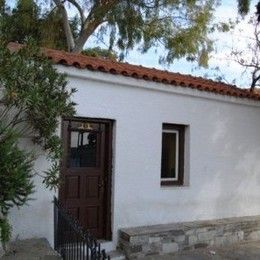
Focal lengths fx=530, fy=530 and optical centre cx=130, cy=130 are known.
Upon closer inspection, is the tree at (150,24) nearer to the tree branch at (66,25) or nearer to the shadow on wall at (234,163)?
the tree branch at (66,25)

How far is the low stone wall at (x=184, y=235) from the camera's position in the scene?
360 inches

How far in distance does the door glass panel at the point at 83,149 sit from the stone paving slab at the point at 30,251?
1.73 meters

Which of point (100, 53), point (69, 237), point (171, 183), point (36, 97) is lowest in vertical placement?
point (69, 237)

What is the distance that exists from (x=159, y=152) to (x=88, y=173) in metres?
1.59

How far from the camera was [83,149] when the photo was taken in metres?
9.20

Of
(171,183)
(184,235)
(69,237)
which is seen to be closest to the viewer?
(69,237)

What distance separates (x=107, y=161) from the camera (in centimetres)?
937

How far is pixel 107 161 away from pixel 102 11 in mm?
12170

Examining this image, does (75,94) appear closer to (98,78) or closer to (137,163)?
(98,78)

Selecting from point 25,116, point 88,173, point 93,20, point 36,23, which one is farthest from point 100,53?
point 25,116

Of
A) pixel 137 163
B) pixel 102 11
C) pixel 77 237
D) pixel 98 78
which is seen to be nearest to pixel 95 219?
pixel 137 163

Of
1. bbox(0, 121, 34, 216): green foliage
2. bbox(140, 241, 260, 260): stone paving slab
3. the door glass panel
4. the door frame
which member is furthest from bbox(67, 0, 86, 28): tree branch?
bbox(0, 121, 34, 216): green foliage

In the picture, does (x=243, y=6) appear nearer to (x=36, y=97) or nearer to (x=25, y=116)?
(x=25, y=116)

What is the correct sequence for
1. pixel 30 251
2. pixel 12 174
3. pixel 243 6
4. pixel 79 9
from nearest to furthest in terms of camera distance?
1. pixel 12 174
2. pixel 30 251
3. pixel 243 6
4. pixel 79 9
